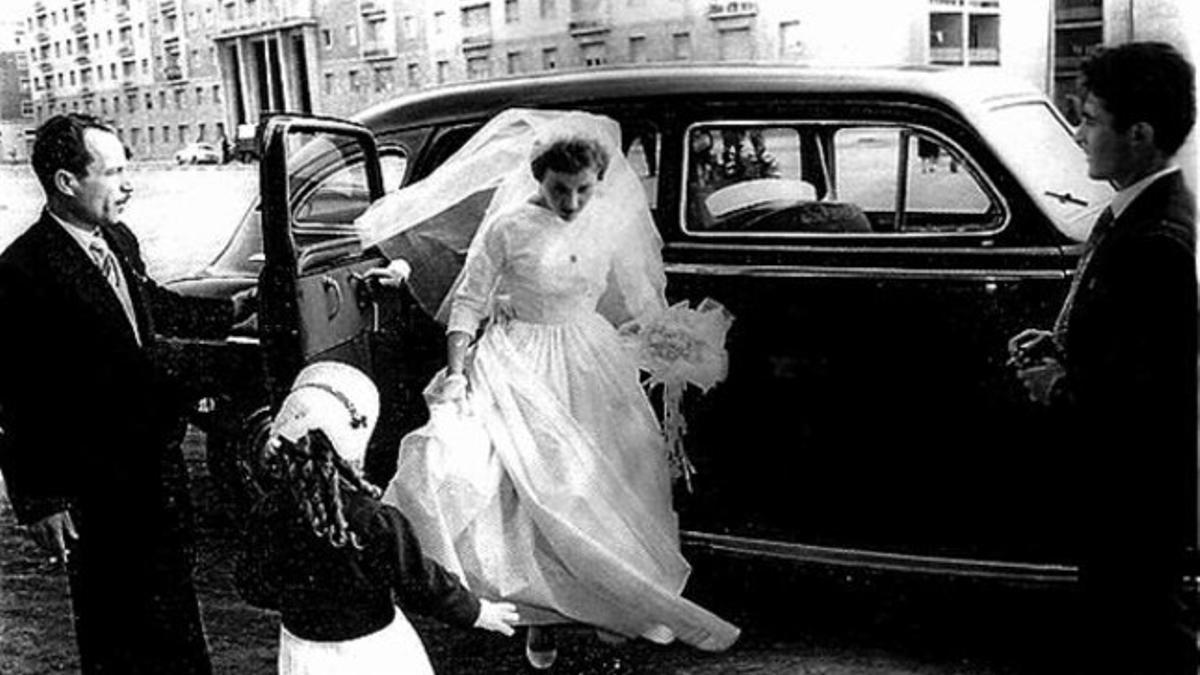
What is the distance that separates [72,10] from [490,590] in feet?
5.00

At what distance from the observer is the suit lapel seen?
6.02 feet

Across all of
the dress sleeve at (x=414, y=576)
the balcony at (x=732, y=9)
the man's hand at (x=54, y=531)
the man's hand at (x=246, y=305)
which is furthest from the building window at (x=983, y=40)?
the man's hand at (x=54, y=531)

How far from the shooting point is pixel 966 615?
253cm

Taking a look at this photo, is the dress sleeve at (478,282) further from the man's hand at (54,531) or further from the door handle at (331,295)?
the man's hand at (54,531)

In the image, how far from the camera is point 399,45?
2.63 meters

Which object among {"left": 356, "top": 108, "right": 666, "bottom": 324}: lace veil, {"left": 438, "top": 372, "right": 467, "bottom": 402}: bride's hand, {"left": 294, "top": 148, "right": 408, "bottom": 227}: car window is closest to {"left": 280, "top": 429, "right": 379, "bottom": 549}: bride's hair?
{"left": 438, "top": 372, "right": 467, "bottom": 402}: bride's hand

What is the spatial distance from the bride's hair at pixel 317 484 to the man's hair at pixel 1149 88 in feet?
3.80

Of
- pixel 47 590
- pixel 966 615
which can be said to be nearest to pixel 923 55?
pixel 966 615

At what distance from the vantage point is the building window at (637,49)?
243 cm

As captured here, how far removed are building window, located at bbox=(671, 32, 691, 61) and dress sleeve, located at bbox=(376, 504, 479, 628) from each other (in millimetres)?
1216

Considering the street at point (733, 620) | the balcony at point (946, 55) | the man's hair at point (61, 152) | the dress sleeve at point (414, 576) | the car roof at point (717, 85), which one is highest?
the balcony at point (946, 55)

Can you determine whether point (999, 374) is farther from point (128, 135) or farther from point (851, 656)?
point (128, 135)

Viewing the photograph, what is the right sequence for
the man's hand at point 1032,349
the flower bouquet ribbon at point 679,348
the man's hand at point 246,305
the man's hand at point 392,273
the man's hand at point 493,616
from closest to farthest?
1. the man's hand at point 493,616
2. the man's hand at point 1032,349
3. the flower bouquet ribbon at point 679,348
4. the man's hand at point 392,273
5. the man's hand at point 246,305

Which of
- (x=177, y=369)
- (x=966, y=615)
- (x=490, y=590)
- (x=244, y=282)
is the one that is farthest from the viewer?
(x=244, y=282)
